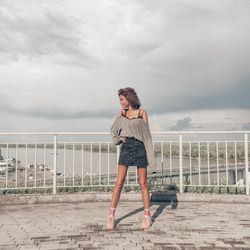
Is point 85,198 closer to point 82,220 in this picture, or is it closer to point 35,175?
point 35,175

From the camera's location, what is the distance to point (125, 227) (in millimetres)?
4570

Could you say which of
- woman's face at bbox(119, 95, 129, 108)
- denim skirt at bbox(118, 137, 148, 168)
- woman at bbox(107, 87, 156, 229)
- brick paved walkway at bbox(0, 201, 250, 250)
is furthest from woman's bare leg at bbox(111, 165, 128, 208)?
woman's face at bbox(119, 95, 129, 108)

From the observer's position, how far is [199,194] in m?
6.97

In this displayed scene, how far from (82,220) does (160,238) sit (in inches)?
58.6

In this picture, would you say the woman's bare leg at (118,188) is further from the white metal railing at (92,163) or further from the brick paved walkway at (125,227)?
the white metal railing at (92,163)

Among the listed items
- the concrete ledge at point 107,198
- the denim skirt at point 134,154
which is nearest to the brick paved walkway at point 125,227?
the concrete ledge at point 107,198

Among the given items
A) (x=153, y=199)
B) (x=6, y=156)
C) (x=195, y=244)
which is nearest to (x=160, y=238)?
(x=195, y=244)

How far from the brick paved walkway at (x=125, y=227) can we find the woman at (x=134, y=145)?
17.6 inches

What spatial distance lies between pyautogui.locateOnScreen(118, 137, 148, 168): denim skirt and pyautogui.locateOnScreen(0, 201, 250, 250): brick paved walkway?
2.65 ft

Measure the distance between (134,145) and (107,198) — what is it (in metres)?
2.71

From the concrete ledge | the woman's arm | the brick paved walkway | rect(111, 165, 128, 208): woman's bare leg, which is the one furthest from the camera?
the concrete ledge

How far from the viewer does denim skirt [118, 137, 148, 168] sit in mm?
4621

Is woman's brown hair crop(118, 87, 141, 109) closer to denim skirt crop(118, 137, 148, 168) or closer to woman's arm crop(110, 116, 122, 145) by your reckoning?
woman's arm crop(110, 116, 122, 145)

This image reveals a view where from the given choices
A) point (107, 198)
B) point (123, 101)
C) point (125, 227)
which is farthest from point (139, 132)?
point (107, 198)
